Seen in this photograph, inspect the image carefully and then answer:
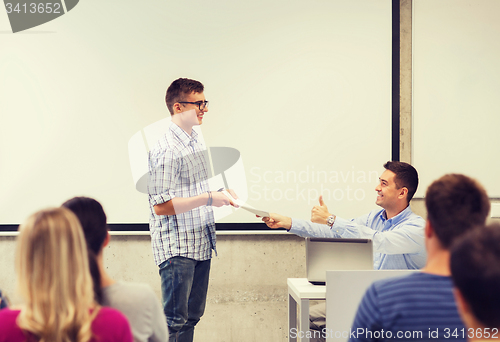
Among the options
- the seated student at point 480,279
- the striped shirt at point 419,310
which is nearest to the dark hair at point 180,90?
the striped shirt at point 419,310

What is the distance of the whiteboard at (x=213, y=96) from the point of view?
3.24 meters

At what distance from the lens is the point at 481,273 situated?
0.63 metres

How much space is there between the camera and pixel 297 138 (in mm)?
3254

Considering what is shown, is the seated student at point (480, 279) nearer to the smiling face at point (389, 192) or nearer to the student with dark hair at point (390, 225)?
the student with dark hair at point (390, 225)

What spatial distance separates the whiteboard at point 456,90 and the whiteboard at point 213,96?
0.28 m

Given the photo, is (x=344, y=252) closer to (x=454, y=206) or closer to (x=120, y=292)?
(x=454, y=206)

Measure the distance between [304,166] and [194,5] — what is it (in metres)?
1.50

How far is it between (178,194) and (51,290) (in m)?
1.49

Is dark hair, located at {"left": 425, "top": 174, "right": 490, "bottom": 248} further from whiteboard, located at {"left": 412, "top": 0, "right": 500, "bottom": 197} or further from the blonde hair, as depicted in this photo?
whiteboard, located at {"left": 412, "top": 0, "right": 500, "bottom": 197}

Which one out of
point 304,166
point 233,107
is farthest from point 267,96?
point 304,166

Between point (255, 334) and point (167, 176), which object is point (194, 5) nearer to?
point (167, 176)

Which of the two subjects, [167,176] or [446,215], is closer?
[446,215]

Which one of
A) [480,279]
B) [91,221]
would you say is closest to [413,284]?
[480,279]

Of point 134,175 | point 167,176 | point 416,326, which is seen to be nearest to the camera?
point 416,326
